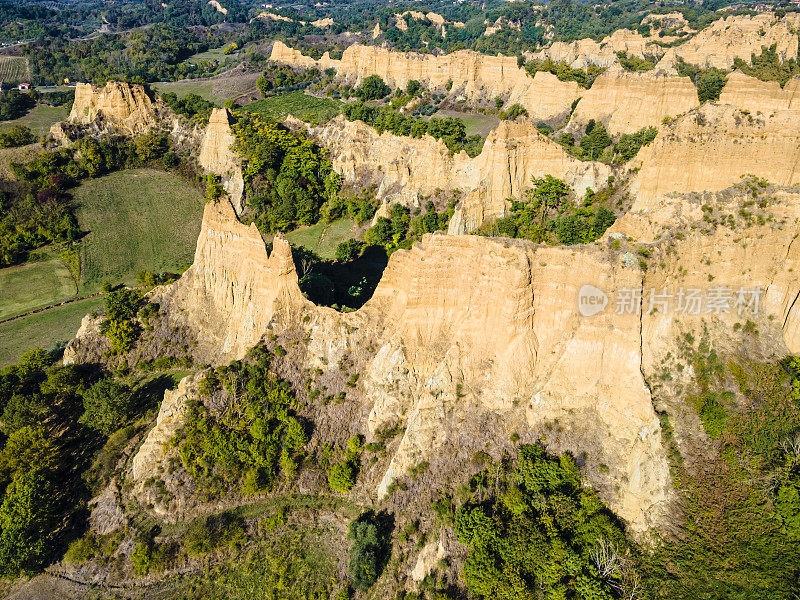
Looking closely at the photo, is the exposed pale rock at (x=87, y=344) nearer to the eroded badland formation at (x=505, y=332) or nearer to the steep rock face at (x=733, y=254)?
the eroded badland formation at (x=505, y=332)

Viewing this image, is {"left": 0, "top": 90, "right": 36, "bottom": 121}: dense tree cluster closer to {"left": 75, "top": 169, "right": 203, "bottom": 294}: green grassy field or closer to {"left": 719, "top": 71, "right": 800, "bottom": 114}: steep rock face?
{"left": 75, "top": 169, "right": 203, "bottom": 294}: green grassy field

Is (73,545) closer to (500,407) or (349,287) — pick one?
(500,407)

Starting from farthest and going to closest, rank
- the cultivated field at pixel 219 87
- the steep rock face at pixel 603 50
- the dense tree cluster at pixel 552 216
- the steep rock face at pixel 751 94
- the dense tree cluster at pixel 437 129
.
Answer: the cultivated field at pixel 219 87, the steep rock face at pixel 603 50, the dense tree cluster at pixel 437 129, the steep rock face at pixel 751 94, the dense tree cluster at pixel 552 216

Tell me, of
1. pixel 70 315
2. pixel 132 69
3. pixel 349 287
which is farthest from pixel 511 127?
pixel 132 69

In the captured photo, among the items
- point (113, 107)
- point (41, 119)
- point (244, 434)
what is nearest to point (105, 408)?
point (244, 434)

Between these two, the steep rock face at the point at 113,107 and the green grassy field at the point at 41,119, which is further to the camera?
the green grassy field at the point at 41,119

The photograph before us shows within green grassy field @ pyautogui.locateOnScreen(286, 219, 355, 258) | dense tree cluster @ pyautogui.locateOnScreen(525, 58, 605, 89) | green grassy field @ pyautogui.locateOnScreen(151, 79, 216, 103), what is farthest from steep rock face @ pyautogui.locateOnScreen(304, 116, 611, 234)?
green grassy field @ pyautogui.locateOnScreen(151, 79, 216, 103)

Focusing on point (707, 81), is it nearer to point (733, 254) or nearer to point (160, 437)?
point (733, 254)

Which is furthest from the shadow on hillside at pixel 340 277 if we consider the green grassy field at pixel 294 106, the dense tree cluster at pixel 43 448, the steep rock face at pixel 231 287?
the green grassy field at pixel 294 106
